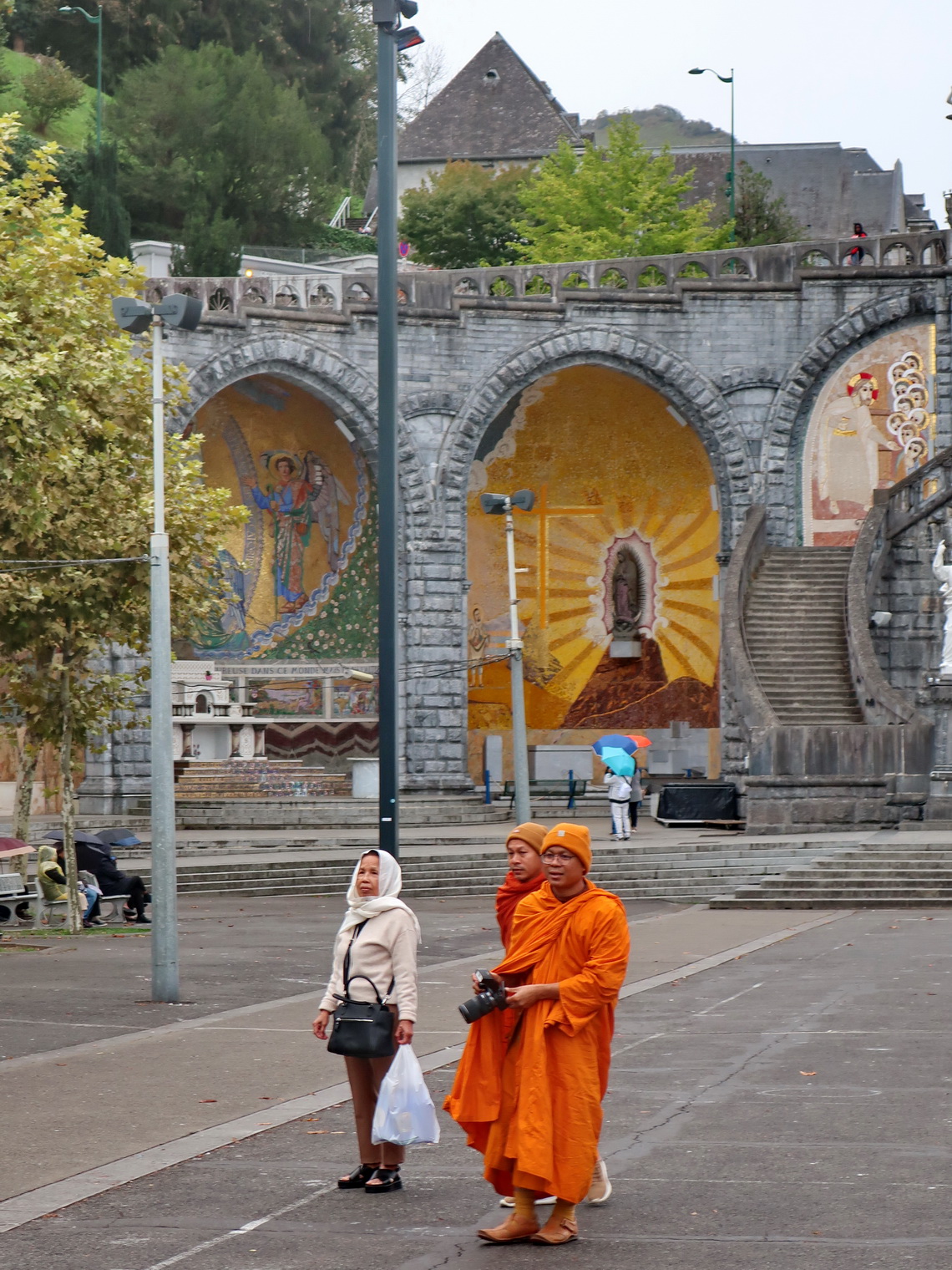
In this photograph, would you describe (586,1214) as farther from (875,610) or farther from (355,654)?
(355,654)

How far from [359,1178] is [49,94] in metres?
57.8

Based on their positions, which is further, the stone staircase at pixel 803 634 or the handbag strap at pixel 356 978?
the stone staircase at pixel 803 634

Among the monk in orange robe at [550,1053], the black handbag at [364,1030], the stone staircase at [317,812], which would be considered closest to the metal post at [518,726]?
the stone staircase at [317,812]

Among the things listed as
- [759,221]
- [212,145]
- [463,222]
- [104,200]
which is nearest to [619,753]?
[104,200]

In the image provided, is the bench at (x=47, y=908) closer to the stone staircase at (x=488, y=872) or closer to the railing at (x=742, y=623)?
the stone staircase at (x=488, y=872)

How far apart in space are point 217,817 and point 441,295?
10976 millimetres

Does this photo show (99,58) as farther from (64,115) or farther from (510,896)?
(510,896)

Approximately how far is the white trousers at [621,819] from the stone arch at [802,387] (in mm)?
9393

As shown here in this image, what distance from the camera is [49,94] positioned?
59781 mm

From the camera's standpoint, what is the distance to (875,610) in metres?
31.9

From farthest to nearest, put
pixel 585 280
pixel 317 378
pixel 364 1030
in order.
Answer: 1. pixel 585 280
2. pixel 317 378
3. pixel 364 1030

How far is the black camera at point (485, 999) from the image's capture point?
22.5 feet

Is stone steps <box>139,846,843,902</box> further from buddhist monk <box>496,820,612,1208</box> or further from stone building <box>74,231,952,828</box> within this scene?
buddhist monk <box>496,820,612,1208</box>

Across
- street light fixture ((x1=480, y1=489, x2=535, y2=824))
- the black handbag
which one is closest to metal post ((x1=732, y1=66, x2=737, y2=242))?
street light fixture ((x1=480, y1=489, x2=535, y2=824))
